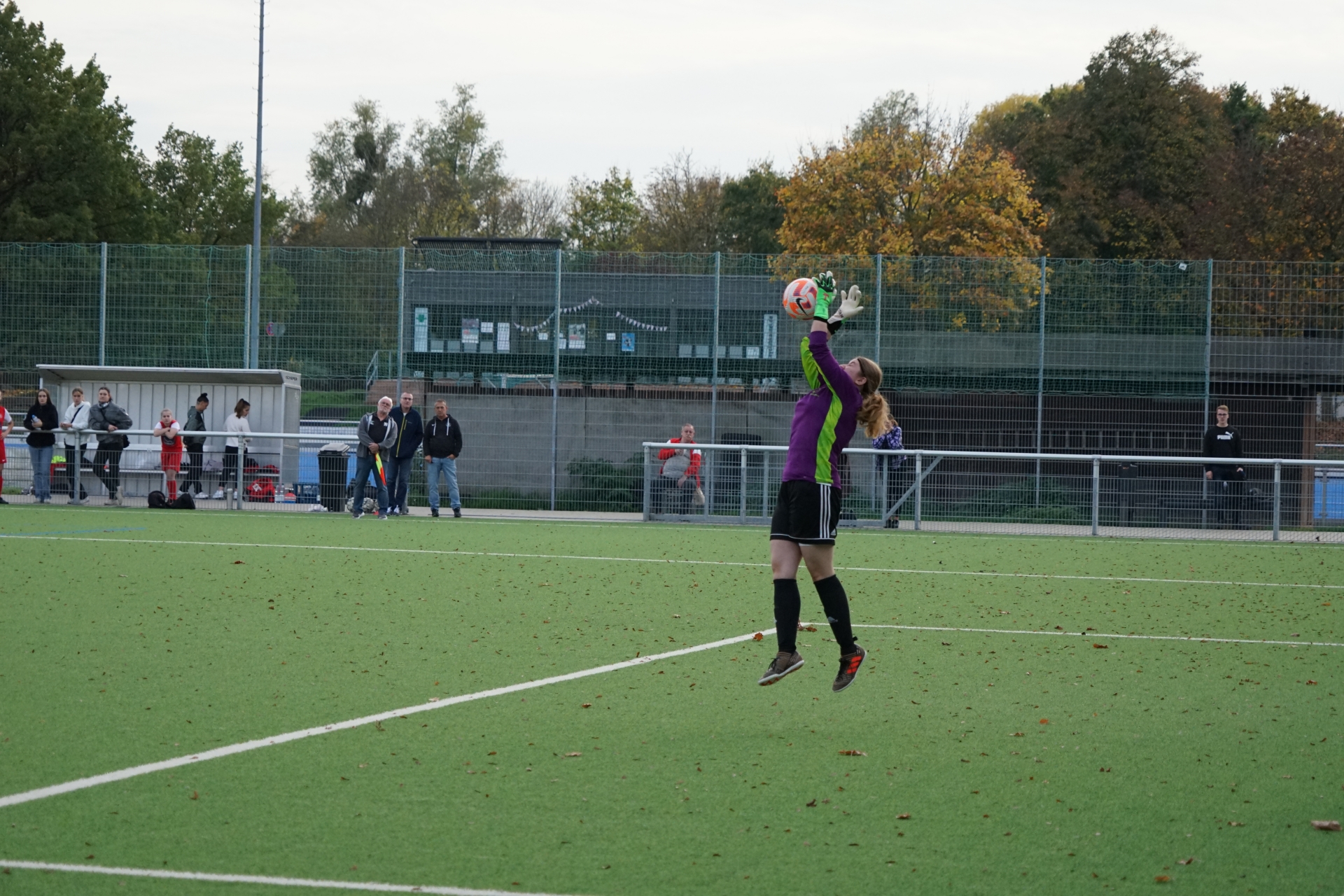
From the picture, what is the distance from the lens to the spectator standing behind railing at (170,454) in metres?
22.0

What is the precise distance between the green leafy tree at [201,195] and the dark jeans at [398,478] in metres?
41.8

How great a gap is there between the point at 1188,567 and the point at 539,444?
1183 cm

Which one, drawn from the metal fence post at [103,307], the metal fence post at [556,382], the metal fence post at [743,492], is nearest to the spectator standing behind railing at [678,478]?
the metal fence post at [743,492]

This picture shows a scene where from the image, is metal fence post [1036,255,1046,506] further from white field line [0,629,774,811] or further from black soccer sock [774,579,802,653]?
black soccer sock [774,579,802,653]

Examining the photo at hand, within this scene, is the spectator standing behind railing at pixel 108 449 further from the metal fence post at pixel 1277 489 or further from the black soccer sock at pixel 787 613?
the black soccer sock at pixel 787 613


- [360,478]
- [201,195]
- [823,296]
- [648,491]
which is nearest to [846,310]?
[823,296]

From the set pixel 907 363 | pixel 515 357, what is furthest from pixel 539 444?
pixel 907 363

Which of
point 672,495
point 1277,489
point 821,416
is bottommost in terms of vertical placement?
point 672,495

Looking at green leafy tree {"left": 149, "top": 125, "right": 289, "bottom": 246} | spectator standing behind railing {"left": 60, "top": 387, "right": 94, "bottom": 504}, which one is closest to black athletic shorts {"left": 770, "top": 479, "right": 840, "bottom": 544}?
spectator standing behind railing {"left": 60, "top": 387, "right": 94, "bottom": 504}

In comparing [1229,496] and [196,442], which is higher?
[196,442]

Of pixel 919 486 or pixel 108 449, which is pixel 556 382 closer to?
pixel 919 486

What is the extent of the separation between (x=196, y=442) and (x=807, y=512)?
17404mm

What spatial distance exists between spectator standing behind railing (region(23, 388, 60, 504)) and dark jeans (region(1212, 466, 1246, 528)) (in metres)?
16.8

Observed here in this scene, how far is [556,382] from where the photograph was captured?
2455 cm
